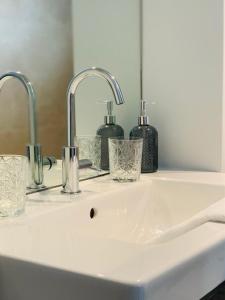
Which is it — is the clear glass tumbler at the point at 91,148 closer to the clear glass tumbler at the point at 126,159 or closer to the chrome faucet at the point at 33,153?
the clear glass tumbler at the point at 126,159

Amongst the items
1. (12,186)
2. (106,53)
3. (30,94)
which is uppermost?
(106,53)

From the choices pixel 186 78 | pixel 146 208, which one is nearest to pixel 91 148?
pixel 146 208

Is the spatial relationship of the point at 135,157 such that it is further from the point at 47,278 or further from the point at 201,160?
the point at 47,278

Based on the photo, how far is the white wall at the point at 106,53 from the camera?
4.05 ft

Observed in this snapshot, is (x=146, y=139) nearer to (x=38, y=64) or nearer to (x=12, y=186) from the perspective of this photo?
(x=38, y=64)

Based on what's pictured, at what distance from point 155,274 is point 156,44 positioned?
2.92ft

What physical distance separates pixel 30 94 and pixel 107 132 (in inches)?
→ 13.4

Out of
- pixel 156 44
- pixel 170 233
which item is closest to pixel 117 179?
pixel 170 233

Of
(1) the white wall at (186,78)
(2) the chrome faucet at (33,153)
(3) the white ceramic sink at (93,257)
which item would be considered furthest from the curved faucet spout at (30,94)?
(1) the white wall at (186,78)

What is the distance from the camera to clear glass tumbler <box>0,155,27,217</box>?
0.81m

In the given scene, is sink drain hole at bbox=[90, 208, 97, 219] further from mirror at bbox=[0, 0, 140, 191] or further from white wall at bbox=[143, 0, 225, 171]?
white wall at bbox=[143, 0, 225, 171]

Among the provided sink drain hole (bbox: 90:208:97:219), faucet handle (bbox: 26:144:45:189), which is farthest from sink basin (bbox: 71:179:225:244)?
faucet handle (bbox: 26:144:45:189)

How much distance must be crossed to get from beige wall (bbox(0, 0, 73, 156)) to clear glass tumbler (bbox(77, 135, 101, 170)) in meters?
0.12

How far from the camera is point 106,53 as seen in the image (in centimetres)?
132
